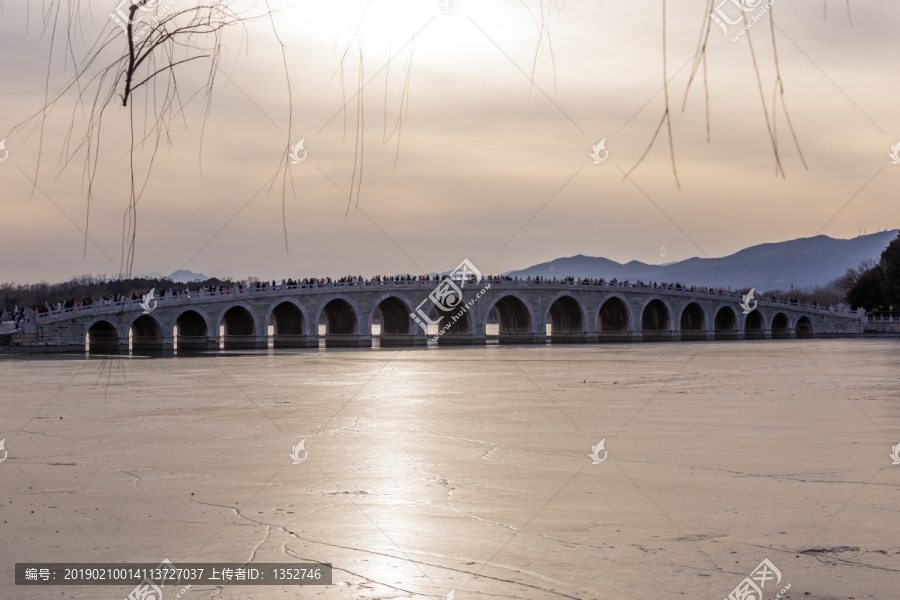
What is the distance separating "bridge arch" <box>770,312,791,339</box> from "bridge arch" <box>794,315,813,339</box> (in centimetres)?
86

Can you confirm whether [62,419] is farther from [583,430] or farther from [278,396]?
[583,430]

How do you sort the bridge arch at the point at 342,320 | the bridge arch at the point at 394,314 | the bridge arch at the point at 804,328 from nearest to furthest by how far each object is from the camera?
1. the bridge arch at the point at 342,320
2. the bridge arch at the point at 394,314
3. the bridge arch at the point at 804,328

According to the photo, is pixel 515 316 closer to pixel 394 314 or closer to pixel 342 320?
pixel 394 314

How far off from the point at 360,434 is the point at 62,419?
6.85 meters

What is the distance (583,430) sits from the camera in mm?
18031

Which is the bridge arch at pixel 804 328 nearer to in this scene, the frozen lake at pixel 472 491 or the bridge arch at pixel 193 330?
the bridge arch at pixel 193 330

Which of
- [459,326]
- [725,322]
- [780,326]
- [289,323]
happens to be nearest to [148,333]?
[289,323]

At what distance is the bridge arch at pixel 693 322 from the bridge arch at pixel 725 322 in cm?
125

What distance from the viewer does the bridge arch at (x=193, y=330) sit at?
5972 cm

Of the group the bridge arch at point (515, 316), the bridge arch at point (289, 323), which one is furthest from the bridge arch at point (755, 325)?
the bridge arch at point (289, 323)

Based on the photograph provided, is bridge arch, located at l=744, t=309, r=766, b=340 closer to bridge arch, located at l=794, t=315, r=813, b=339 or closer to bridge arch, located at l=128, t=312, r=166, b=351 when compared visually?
bridge arch, located at l=794, t=315, r=813, b=339

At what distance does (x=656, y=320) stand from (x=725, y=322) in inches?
354

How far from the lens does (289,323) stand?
68688mm

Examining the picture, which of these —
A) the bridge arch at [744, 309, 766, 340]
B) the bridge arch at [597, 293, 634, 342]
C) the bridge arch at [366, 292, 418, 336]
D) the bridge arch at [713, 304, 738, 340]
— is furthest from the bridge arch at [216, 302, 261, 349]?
the bridge arch at [744, 309, 766, 340]
